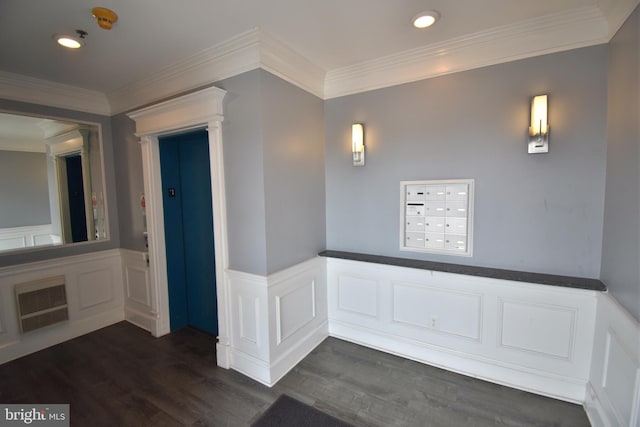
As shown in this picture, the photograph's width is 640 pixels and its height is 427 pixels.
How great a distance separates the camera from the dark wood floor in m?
1.87

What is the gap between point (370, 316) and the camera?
2713 mm

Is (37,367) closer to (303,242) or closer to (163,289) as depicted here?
(163,289)

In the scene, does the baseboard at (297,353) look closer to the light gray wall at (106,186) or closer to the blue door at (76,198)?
the light gray wall at (106,186)

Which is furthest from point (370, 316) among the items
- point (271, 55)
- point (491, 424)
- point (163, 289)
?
point (271, 55)

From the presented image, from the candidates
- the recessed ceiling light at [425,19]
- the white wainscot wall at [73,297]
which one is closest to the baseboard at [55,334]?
the white wainscot wall at [73,297]

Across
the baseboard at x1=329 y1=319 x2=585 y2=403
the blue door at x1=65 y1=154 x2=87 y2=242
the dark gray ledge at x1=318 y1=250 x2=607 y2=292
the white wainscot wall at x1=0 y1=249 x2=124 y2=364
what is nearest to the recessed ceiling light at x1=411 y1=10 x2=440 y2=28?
the dark gray ledge at x1=318 y1=250 x2=607 y2=292

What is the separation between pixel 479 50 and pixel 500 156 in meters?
0.83

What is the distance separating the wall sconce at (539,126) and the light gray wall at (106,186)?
4186 mm

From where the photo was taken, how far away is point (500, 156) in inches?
83.9

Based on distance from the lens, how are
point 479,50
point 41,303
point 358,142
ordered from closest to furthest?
point 479,50, point 358,142, point 41,303

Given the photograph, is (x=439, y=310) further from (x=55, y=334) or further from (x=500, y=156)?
(x=55, y=334)

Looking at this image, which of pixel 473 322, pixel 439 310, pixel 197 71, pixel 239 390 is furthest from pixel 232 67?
pixel 473 322

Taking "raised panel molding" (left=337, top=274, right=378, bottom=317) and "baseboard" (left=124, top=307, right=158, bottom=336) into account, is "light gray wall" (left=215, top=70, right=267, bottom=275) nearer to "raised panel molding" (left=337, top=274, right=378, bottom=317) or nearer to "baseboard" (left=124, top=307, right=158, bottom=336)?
"raised panel molding" (left=337, top=274, right=378, bottom=317)

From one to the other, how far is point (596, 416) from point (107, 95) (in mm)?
5113
